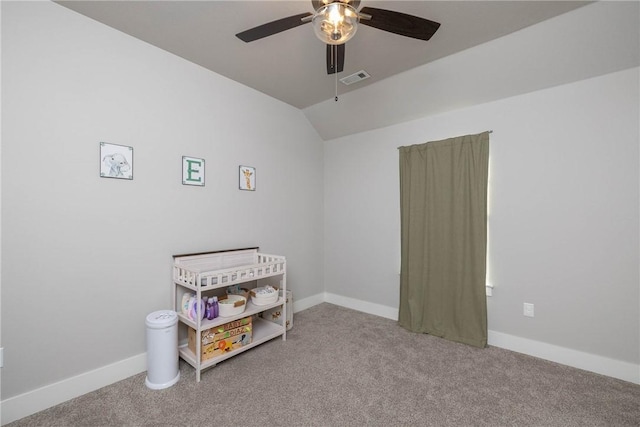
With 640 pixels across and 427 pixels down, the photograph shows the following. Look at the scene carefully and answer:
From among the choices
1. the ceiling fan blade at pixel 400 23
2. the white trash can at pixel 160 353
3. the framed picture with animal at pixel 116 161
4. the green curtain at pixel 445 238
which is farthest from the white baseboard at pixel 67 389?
the ceiling fan blade at pixel 400 23

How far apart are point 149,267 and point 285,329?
131 centimetres

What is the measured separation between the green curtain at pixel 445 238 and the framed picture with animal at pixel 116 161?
2577 millimetres

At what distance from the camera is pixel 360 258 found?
3.59 meters

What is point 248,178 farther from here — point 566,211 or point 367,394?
point 566,211

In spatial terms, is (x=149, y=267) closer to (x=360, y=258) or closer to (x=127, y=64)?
(x=127, y=64)

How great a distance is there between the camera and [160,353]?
1.96m

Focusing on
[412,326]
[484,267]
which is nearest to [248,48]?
[484,267]

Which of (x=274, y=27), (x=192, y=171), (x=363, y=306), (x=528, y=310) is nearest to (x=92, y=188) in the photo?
(x=192, y=171)

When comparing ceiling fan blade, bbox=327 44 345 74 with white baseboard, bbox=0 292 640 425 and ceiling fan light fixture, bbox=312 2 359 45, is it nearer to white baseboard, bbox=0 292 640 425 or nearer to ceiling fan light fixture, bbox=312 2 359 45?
ceiling fan light fixture, bbox=312 2 359 45

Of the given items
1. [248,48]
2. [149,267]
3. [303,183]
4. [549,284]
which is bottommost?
[549,284]

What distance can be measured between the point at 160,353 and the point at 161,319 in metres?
0.23

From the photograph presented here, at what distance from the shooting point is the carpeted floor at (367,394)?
1.65m

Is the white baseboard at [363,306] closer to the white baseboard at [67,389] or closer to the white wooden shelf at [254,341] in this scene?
the white wooden shelf at [254,341]

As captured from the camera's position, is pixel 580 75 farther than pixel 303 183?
No
